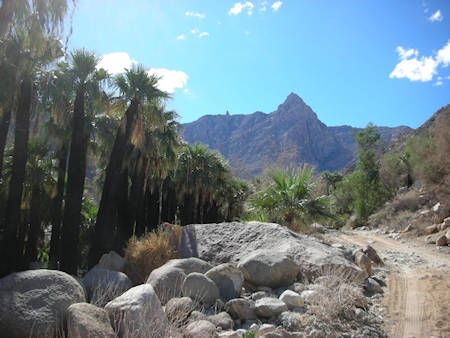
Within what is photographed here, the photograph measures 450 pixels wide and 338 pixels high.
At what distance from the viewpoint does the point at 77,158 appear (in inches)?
601

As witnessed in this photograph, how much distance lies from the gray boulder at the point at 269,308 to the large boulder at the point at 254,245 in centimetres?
160

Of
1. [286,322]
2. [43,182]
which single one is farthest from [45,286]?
[43,182]

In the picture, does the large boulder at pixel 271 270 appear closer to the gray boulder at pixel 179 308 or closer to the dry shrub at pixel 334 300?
the dry shrub at pixel 334 300

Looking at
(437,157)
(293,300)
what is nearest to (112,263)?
(293,300)

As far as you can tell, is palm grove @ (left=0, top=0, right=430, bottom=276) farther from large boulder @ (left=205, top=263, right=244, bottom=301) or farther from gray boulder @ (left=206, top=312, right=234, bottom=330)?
gray boulder @ (left=206, top=312, right=234, bottom=330)

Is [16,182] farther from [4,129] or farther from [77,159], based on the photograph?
[77,159]

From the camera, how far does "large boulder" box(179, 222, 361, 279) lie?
689 centimetres

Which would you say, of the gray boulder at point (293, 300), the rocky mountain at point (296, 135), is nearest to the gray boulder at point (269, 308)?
the gray boulder at point (293, 300)

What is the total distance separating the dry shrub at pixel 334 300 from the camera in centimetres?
504

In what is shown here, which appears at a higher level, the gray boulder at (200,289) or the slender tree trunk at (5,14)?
the slender tree trunk at (5,14)

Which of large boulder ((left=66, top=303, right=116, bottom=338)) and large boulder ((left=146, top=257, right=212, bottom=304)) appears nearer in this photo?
large boulder ((left=66, top=303, right=116, bottom=338))

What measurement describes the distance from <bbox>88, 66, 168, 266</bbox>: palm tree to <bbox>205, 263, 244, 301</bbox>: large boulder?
10532mm

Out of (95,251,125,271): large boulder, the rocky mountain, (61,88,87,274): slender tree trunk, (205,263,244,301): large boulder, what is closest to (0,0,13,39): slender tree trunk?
(95,251,125,271): large boulder

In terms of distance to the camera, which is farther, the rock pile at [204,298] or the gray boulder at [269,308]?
the gray boulder at [269,308]
